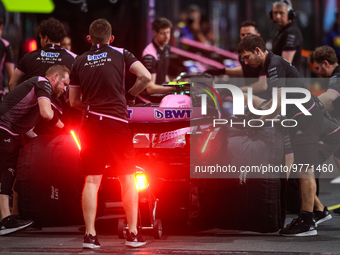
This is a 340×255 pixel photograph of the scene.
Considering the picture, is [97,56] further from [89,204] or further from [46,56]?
[46,56]

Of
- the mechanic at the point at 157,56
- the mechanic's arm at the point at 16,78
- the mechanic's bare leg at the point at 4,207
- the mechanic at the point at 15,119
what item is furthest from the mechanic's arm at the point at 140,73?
the mechanic at the point at 157,56

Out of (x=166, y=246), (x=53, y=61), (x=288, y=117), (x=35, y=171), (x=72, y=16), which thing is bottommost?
(x=166, y=246)

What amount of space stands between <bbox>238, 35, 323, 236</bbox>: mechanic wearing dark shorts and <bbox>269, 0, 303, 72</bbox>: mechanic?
193 centimetres

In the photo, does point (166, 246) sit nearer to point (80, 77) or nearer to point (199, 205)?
point (199, 205)

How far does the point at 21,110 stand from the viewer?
732 centimetres

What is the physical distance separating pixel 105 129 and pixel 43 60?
79.4 inches

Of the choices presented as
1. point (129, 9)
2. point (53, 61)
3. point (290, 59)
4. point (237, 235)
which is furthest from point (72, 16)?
point (237, 235)

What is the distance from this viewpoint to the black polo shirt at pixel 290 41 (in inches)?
360

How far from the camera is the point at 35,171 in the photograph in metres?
7.11

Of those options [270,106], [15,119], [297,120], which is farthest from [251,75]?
[15,119]

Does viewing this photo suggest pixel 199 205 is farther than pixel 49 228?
No

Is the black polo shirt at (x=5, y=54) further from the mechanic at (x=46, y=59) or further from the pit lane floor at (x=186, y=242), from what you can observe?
the pit lane floor at (x=186, y=242)

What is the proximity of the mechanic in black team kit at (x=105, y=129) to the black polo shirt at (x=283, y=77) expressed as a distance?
134 centimetres

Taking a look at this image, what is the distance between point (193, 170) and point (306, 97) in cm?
135
